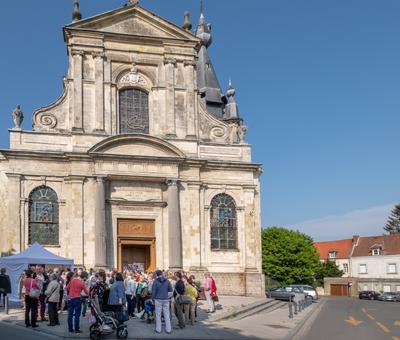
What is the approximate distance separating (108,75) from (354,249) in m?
54.5

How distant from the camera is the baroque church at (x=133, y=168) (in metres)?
29.7

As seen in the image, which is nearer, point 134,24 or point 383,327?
point 383,327

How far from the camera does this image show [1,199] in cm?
2947

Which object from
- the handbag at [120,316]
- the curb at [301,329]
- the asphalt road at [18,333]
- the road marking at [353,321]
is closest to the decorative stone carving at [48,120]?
the curb at [301,329]

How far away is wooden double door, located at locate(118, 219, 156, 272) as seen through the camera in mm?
30625

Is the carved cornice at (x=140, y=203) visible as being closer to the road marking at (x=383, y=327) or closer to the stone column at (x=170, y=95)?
the stone column at (x=170, y=95)

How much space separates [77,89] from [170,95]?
4.53m

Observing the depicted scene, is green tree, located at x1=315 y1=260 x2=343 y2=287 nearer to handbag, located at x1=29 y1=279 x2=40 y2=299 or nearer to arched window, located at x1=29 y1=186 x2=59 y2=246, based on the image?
arched window, located at x1=29 y1=186 x2=59 y2=246

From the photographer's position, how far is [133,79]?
3241 centimetres

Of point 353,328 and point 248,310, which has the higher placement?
point 248,310

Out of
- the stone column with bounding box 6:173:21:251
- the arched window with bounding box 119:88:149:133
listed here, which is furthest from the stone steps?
the stone column with bounding box 6:173:21:251

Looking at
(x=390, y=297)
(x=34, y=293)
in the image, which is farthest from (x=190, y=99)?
(x=390, y=297)

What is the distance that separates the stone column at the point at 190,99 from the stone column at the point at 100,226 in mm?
5277

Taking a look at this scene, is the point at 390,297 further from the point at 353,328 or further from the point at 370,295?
the point at 353,328
